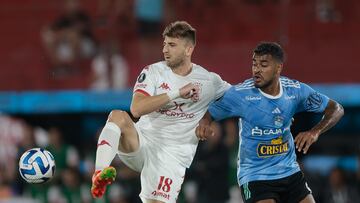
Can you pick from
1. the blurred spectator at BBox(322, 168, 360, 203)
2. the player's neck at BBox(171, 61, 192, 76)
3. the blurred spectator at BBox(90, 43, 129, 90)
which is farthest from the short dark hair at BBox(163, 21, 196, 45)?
the blurred spectator at BBox(90, 43, 129, 90)

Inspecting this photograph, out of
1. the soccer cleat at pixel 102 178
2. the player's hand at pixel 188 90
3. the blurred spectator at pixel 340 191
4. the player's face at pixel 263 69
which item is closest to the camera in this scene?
the soccer cleat at pixel 102 178

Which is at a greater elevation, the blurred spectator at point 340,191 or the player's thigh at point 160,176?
the player's thigh at point 160,176

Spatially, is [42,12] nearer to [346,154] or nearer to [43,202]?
[43,202]

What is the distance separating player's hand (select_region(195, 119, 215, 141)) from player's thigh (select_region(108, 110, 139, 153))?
0.58 meters

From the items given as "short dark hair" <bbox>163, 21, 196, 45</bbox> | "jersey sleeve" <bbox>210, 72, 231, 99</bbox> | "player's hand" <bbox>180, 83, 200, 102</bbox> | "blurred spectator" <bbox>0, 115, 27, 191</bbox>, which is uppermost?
"short dark hair" <bbox>163, 21, 196, 45</bbox>

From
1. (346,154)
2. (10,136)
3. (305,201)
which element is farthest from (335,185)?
(10,136)

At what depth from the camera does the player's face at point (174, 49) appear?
Answer: 25.8ft

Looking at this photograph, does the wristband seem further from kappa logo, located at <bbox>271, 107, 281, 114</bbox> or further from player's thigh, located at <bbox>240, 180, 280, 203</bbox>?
player's thigh, located at <bbox>240, 180, 280, 203</bbox>

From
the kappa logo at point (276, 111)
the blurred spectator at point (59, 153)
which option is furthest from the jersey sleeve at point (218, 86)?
the blurred spectator at point (59, 153)

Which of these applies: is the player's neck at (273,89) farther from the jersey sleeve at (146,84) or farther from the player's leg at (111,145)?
the player's leg at (111,145)

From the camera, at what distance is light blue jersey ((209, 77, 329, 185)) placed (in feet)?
25.3

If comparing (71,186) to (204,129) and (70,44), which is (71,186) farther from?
(204,129)

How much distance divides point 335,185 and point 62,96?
5.13 meters

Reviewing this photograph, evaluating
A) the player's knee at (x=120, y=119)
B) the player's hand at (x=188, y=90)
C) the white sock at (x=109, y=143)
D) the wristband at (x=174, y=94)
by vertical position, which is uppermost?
the player's hand at (x=188, y=90)
